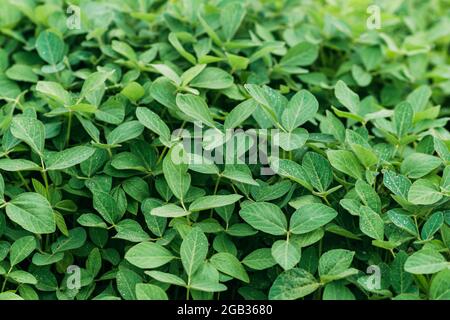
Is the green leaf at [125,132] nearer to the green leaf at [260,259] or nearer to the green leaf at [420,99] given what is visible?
the green leaf at [260,259]

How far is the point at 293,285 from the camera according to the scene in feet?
3.52

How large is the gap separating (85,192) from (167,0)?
766 millimetres

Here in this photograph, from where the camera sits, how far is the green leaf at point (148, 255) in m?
1.09

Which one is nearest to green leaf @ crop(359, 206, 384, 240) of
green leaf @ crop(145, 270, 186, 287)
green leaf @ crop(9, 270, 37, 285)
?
green leaf @ crop(145, 270, 186, 287)

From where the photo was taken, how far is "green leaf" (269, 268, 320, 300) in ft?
3.48

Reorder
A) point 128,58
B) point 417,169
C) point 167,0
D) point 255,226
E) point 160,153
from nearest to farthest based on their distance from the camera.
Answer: point 255,226, point 417,169, point 160,153, point 128,58, point 167,0

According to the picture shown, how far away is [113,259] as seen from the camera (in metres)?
1.20

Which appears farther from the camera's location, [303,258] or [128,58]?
[128,58]

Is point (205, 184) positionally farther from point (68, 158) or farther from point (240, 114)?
point (68, 158)

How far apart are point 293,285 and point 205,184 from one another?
301mm

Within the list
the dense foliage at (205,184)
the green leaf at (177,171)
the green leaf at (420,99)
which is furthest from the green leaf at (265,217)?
the green leaf at (420,99)

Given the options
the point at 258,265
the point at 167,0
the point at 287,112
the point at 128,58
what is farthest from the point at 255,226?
the point at 167,0

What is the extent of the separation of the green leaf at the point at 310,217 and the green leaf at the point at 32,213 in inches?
16.1

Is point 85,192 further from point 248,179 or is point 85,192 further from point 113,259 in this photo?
point 248,179
